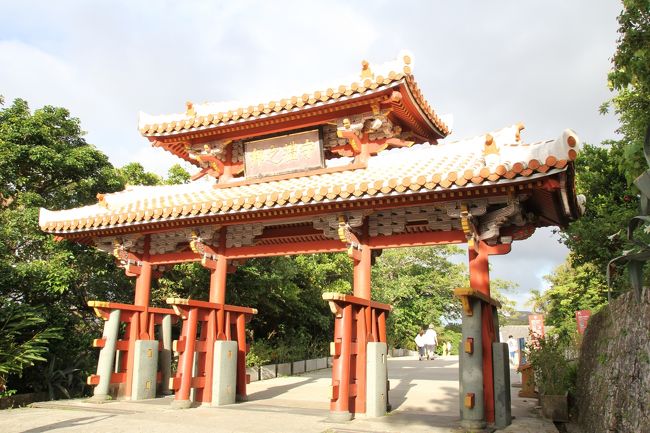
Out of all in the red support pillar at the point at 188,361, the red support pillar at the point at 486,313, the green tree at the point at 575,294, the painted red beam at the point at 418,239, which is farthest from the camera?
the green tree at the point at 575,294

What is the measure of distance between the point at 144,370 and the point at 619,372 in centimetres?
872

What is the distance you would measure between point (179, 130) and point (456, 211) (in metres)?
6.74

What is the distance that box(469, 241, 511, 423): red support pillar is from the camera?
7.71 meters

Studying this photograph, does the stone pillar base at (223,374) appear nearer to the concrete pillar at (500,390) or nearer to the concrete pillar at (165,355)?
the concrete pillar at (165,355)

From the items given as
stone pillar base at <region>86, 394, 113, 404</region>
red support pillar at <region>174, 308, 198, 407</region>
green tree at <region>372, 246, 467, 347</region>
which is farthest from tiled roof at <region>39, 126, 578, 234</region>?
green tree at <region>372, 246, 467, 347</region>

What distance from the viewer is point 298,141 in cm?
1158

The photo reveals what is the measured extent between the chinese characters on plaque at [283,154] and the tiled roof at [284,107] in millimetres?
872

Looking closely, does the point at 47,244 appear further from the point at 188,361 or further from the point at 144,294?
the point at 188,361

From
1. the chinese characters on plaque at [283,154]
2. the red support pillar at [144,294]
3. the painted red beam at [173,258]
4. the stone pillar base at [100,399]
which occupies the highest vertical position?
the chinese characters on plaque at [283,154]

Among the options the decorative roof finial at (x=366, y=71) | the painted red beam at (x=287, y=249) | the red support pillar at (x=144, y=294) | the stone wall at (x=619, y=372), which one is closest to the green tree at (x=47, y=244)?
the red support pillar at (x=144, y=294)

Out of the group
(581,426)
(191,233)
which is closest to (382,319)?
(581,426)

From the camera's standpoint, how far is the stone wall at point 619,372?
5.78 metres

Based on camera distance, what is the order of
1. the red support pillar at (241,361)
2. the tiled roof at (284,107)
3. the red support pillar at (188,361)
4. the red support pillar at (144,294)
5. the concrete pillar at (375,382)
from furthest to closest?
the red support pillar at (144,294) → the red support pillar at (241,361) → the tiled roof at (284,107) → the red support pillar at (188,361) → the concrete pillar at (375,382)

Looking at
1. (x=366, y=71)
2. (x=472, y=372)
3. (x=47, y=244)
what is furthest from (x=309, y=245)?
(x=47, y=244)
